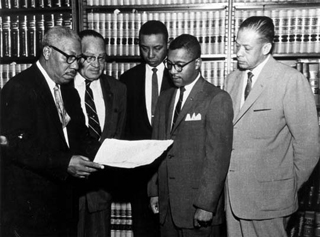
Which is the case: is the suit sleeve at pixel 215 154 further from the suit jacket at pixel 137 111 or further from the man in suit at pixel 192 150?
the suit jacket at pixel 137 111

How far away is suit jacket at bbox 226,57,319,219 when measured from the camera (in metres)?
Result: 2.10

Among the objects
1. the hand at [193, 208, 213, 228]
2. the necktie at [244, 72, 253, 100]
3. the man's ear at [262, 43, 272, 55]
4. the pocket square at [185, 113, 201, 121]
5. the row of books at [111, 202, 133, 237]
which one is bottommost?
the row of books at [111, 202, 133, 237]

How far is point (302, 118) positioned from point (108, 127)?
141cm

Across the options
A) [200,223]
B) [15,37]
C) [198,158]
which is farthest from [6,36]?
[200,223]

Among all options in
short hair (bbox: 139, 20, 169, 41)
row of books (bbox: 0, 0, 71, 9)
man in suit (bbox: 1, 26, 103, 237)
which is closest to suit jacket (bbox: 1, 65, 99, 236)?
man in suit (bbox: 1, 26, 103, 237)

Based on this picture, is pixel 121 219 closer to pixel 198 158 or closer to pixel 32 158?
pixel 198 158

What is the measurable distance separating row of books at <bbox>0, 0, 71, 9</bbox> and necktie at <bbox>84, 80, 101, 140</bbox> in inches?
53.0

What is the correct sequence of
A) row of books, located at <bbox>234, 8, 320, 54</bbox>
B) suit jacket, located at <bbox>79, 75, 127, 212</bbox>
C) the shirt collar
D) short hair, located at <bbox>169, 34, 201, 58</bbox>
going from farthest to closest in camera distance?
row of books, located at <bbox>234, 8, 320, 54</bbox>, suit jacket, located at <bbox>79, 75, 127, 212</bbox>, short hair, located at <bbox>169, 34, 201, 58</bbox>, the shirt collar

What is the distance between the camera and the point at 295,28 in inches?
136

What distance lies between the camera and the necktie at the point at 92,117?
2734 mm

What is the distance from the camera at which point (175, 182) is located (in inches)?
89.7

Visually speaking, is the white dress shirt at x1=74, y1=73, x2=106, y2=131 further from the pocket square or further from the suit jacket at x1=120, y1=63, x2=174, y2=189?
the pocket square

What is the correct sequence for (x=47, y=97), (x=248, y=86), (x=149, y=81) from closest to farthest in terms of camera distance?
(x=47, y=97) < (x=248, y=86) < (x=149, y=81)

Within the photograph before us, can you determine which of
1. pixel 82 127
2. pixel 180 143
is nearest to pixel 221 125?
pixel 180 143
